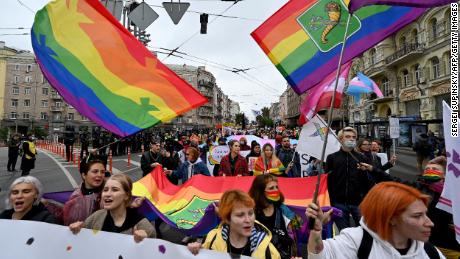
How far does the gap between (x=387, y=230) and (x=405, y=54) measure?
33813 millimetres

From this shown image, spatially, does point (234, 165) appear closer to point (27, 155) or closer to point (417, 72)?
point (27, 155)

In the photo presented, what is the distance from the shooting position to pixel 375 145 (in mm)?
6273

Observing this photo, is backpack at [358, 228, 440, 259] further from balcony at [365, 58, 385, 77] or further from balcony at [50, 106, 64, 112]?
balcony at [50, 106, 64, 112]

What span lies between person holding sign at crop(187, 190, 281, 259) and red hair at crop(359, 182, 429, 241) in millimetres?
755

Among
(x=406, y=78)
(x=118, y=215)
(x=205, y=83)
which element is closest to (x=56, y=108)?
(x=205, y=83)

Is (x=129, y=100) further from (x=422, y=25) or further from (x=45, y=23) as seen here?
(x=422, y=25)

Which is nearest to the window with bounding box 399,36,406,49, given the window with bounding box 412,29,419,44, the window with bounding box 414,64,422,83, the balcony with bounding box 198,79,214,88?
the window with bounding box 412,29,419,44

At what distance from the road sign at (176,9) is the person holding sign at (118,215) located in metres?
7.18

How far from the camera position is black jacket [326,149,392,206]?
4012mm

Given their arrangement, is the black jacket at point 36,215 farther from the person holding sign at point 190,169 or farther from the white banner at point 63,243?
the person holding sign at point 190,169

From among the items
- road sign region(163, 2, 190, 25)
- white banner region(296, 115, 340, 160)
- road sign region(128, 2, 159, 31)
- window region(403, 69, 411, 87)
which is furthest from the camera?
window region(403, 69, 411, 87)

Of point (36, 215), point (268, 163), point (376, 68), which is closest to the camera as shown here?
point (36, 215)

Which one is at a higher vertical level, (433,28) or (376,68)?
(433,28)

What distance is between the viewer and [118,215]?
102 inches
